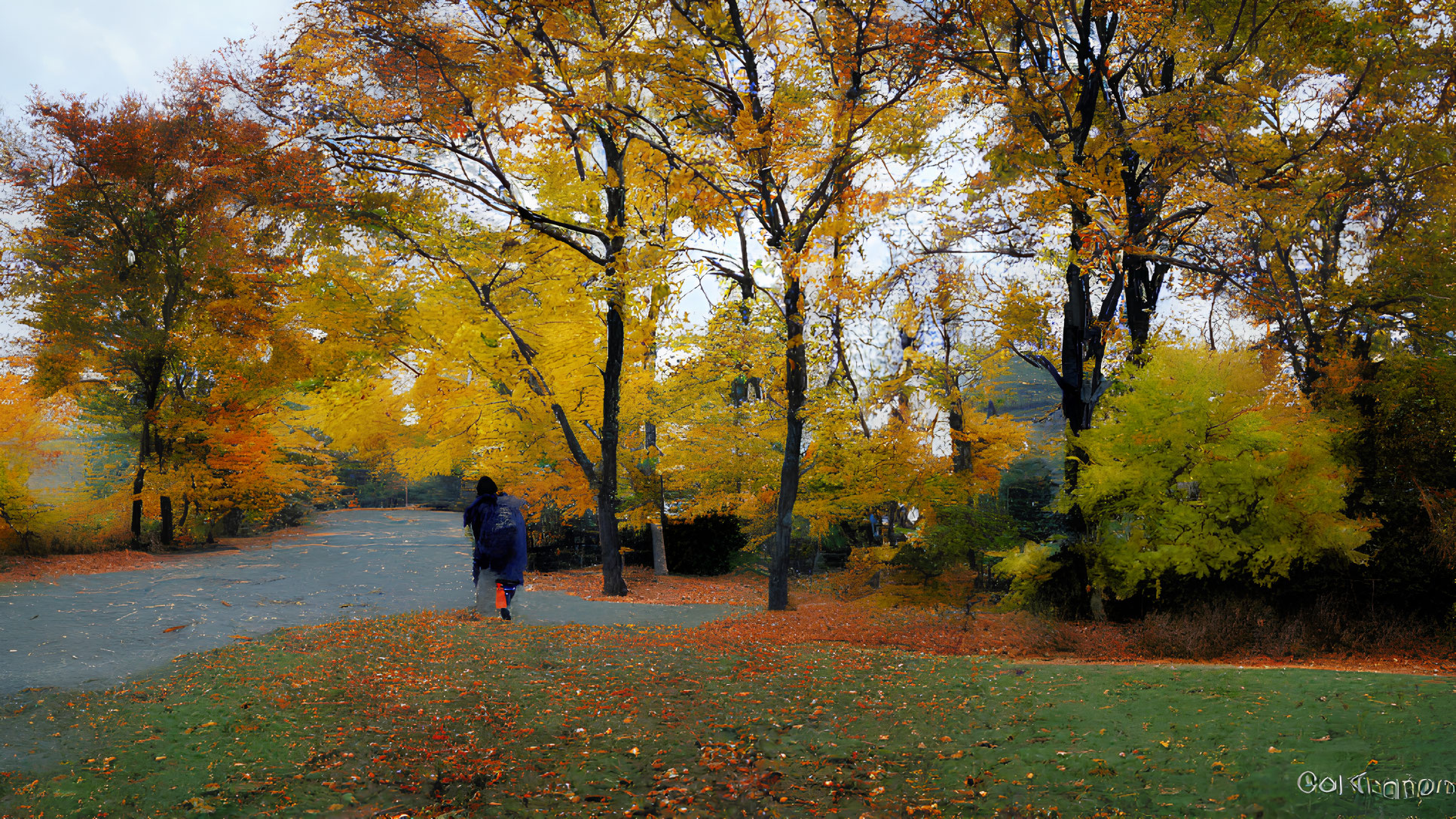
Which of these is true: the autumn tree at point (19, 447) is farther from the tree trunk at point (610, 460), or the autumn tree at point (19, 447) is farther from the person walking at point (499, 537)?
the person walking at point (499, 537)

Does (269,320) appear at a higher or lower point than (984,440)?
higher

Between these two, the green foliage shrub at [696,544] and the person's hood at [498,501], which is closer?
the person's hood at [498,501]

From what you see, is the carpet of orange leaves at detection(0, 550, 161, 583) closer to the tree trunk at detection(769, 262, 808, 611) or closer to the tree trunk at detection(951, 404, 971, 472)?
the tree trunk at detection(769, 262, 808, 611)

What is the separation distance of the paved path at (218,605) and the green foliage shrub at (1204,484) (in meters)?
6.39

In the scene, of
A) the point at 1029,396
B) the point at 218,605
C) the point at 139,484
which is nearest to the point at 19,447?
the point at 139,484

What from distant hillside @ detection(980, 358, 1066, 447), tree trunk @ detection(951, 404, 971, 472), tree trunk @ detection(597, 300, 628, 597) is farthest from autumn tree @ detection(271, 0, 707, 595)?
distant hillside @ detection(980, 358, 1066, 447)

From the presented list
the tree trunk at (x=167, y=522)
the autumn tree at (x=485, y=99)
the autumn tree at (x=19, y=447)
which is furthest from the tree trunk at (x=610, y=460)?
the autumn tree at (x=19, y=447)

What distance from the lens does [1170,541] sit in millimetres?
10070

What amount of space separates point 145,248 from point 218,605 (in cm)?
1170

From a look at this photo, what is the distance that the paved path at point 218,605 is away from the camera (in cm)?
718

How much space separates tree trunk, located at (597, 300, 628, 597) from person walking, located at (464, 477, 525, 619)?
15.6 feet

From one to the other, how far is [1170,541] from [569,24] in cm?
1181

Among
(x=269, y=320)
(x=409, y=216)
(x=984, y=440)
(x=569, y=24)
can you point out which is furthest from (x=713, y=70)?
(x=269, y=320)

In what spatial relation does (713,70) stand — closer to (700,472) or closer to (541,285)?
(541,285)
